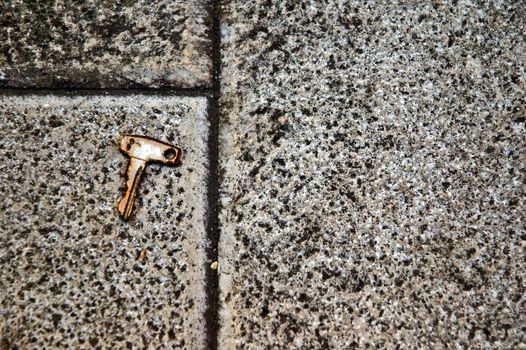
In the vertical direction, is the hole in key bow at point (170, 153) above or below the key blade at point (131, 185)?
above

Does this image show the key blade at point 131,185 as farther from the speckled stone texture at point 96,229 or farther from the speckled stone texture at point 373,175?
the speckled stone texture at point 373,175

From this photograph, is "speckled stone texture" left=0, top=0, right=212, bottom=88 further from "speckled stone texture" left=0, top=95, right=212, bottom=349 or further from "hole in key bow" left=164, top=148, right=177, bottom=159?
"hole in key bow" left=164, top=148, right=177, bottom=159

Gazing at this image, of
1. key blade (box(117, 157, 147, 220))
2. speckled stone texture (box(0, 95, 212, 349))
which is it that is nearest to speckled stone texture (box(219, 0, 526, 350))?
speckled stone texture (box(0, 95, 212, 349))

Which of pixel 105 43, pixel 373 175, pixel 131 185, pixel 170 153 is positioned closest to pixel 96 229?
pixel 131 185

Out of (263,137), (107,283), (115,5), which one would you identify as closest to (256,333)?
(107,283)

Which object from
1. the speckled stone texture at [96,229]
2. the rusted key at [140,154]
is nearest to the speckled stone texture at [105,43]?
the speckled stone texture at [96,229]

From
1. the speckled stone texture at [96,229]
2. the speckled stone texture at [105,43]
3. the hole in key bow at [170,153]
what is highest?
the speckled stone texture at [105,43]

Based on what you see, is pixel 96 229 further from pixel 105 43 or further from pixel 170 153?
pixel 105 43
